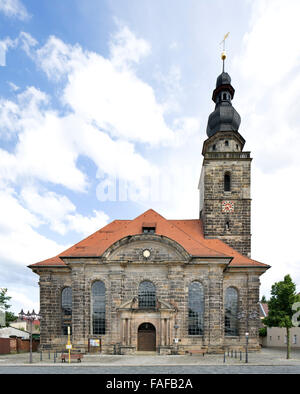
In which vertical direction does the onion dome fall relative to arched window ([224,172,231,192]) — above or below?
above

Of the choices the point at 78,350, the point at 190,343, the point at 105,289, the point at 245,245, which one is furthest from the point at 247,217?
the point at 78,350

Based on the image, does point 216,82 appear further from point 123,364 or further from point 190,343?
point 123,364

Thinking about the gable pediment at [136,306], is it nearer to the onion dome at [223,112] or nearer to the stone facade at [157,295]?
the stone facade at [157,295]

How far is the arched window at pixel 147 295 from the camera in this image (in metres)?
30.6

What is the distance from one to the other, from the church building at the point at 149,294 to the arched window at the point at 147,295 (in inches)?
3.4

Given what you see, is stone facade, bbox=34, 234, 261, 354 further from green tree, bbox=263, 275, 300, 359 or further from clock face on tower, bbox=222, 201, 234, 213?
clock face on tower, bbox=222, 201, 234, 213

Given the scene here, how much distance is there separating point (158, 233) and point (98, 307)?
28.7ft

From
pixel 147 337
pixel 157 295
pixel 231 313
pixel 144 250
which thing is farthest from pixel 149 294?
pixel 231 313

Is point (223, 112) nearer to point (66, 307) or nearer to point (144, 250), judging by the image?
point (144, 250)

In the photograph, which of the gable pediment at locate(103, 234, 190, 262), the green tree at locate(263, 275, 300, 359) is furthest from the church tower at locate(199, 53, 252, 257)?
the green tree at locate(263, 275, 300, 359)

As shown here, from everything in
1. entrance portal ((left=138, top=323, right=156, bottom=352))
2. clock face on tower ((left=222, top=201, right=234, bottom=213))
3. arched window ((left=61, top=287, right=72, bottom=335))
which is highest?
clock face on tower ((left=222, top=201, right=234, bottom=213))

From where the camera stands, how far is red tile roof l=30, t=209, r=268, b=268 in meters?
31.5

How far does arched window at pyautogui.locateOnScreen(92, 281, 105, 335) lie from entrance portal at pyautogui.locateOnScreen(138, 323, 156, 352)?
350 cm

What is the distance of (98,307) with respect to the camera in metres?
31.1
